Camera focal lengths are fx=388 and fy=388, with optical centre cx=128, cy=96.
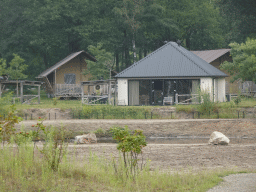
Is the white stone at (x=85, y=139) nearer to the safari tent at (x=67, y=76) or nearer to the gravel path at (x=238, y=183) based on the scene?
the gravel path at (x=238, y=183)

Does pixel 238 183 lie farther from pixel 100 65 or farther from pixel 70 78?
pixel 70 78

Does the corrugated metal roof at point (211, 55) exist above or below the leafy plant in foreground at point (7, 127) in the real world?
above

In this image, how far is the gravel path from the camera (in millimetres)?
8617

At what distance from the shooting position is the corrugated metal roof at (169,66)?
32.1m

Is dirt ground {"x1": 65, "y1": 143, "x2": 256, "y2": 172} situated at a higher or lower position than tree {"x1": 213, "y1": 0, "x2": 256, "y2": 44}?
lower

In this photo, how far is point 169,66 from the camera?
109 ft

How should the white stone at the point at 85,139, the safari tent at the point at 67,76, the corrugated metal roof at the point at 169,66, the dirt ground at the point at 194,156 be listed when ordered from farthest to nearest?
the safari tent at the point at 67,76
the corrugated metal roof at the point at 169,66
the white stone at the point at 85,139
the dirt ground at the point at 194,156

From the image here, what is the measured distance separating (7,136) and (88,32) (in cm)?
3931

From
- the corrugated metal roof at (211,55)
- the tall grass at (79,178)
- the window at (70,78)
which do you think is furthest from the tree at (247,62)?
the tall grass at (79,178)

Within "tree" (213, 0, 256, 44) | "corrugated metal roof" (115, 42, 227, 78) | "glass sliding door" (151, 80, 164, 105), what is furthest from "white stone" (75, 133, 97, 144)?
"tree" (213, 0, 256, 44)

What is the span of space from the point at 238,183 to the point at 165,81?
24158mm

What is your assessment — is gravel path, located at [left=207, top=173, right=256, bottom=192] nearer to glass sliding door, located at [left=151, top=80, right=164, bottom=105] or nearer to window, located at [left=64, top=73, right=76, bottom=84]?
glass sliding door, located at [left=151, top=80, right=164, bottom=105]

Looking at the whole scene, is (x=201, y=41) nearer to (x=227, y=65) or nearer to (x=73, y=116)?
(x=227, y=65)

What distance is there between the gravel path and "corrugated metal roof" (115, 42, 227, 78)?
2192 cm
